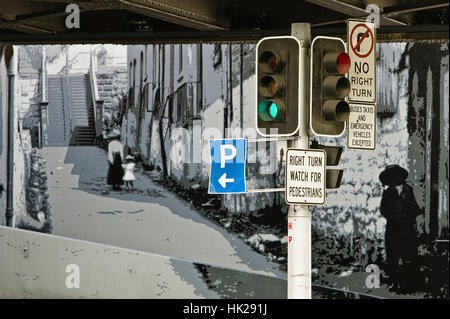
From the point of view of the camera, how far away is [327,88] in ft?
26.7

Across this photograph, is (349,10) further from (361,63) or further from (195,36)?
(195,36)

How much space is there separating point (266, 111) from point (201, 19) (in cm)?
420

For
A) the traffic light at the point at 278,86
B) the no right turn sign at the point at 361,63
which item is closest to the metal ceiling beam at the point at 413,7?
the no right turn sign at the point at 361,63

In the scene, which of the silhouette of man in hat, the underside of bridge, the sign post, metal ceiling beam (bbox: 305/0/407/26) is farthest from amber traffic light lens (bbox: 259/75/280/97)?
the silhouette of man in hat

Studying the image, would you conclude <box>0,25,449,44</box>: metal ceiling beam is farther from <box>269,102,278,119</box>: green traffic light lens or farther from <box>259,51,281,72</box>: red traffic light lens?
<box>269,102,278,119</box>: green traffic light lens

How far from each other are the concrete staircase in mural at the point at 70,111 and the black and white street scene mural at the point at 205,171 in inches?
0.9

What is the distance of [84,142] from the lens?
632 inches

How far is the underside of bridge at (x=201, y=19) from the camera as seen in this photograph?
444 inches

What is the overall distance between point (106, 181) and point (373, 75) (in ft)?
26.6

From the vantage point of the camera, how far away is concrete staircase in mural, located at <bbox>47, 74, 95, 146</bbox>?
16.1m

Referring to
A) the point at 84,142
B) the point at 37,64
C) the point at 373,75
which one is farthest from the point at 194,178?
the point at 373,75

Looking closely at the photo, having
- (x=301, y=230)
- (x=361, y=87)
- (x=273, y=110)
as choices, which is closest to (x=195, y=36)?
(x=361, y=87)

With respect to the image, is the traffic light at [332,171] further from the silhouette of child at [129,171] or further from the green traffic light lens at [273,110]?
the silhouette of child at [129,171]

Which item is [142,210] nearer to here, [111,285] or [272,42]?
[111,285]
